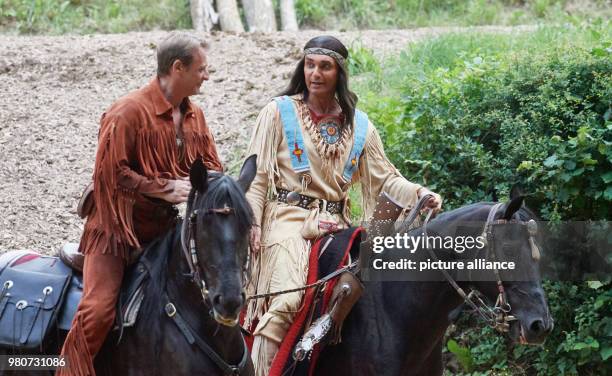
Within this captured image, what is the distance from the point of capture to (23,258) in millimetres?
5566

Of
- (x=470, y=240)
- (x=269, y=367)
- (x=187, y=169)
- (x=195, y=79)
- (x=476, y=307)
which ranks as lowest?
(x=269, y=367)

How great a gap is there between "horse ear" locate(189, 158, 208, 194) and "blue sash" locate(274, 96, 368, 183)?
128 centimetres

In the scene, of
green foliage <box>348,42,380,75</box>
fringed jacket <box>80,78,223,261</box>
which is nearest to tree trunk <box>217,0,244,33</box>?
green foliage <box>348,42,380,75</box>

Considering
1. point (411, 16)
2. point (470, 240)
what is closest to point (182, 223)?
point (470, 240)

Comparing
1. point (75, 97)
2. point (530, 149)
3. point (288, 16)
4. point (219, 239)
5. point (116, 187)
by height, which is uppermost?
point (116, 187)

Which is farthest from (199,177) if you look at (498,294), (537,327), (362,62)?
(362,62)

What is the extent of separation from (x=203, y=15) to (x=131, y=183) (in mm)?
8185

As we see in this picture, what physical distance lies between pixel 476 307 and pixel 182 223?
152 cm

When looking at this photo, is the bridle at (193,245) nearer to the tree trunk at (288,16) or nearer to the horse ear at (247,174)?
the horse ear at (247,174)

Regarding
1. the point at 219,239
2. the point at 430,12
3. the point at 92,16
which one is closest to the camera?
the point at 219,239

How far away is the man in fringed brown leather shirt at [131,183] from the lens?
4.95 metres

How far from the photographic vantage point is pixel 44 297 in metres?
5.23

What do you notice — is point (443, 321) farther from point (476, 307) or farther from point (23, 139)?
point (23, 139)

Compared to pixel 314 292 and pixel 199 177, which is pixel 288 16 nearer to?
pixel 314 292
